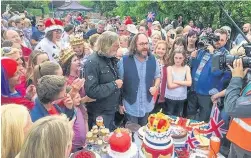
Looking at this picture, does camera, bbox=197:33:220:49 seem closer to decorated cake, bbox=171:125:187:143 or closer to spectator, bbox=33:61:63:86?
decorated cake, bbox=171:125:187:143

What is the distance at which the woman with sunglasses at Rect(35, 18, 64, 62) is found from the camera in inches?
180

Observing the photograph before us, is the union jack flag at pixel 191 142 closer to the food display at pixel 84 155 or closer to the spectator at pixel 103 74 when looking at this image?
the food display at pixel 84 155

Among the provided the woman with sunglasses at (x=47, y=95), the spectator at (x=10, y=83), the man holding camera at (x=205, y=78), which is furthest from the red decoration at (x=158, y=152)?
the man holding camera at (x=205, y=78)

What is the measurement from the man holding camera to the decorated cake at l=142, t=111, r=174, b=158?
1.92 m

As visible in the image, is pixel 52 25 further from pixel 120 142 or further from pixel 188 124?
pixel 120 142

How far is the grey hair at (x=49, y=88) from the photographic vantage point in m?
2.18

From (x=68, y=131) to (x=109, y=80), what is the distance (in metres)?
1.55

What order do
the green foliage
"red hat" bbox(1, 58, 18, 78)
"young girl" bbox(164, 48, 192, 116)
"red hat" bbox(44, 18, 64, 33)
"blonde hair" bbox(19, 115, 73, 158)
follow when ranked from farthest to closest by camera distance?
the green foliage → "red hat" bbox(44, 18, 64, 33) → "young girl" bbox(164, 48, 192, 116) → "red hat" bbox(1, 58, 18, 78) → "blonde hair" bbox(19, 115, 73, 158)

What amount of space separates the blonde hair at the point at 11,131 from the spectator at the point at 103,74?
1.30 m

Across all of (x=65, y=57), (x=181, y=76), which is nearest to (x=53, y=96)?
(x=65, y=57)

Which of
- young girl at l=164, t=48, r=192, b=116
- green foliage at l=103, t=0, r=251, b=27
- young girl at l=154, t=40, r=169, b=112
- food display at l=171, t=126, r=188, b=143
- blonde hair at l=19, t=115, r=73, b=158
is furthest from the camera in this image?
green foliage at l=103, t=0, r=251, b=27

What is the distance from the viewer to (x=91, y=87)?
2.93 metres

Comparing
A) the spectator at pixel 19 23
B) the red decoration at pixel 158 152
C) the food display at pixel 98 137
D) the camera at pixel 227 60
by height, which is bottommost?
the food display at pixel 98 137

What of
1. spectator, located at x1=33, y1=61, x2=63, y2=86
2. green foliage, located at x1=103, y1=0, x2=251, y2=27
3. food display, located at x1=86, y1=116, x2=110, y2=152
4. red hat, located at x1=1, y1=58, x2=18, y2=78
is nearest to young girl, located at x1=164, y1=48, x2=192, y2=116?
food display, located at x1=86, y1=116, x2=110, y2=152
